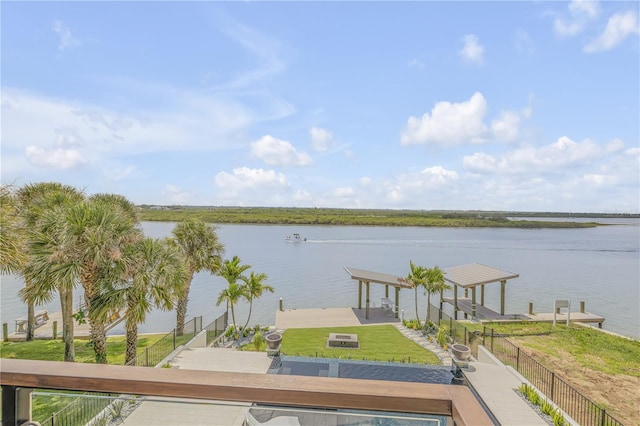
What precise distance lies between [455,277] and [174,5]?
1788 centimetres

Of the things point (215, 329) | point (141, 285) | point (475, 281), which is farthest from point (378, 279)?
point (141, 285)

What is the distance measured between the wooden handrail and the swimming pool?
851 centimetres

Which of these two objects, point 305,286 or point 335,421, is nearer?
point 335,421

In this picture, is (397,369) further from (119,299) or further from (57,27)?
(57,27)

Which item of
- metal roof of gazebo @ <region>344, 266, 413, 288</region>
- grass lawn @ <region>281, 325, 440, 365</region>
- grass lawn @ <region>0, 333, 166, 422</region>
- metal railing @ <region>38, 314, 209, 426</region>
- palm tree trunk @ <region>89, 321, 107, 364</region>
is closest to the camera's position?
metal railing @ <region>38, 314, 209, 426</region>

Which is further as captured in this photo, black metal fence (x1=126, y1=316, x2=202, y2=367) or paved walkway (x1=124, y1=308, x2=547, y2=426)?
black metal fence (x1=126, y1=316, x2=202, y2=367)

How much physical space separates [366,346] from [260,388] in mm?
12051

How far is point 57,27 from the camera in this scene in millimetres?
7805

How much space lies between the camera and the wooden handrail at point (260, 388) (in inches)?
56.3

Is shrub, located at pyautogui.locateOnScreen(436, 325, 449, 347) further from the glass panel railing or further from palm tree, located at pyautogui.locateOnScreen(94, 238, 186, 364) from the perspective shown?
the glass panel railing

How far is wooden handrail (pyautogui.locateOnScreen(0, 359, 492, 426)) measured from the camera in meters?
1.43

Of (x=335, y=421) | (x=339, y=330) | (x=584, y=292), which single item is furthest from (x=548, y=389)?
(x=584, y=292)

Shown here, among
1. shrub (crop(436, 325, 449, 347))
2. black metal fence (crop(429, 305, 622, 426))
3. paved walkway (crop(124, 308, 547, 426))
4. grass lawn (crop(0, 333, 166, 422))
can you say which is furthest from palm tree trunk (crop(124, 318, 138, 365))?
black metal fence (crop(429, 305, 622, 426))

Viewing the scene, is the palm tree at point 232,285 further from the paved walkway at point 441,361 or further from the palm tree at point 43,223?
the palm tree at point 43,223
